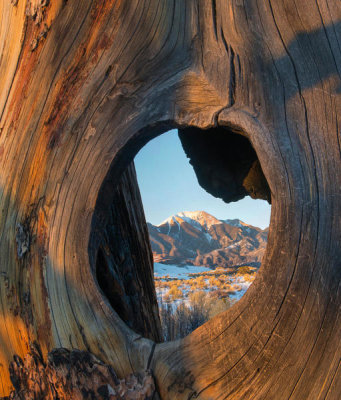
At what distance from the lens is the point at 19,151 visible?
1.84m

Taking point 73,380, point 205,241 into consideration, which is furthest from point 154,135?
point 205,241

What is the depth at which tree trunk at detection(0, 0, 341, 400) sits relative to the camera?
1.13 metres

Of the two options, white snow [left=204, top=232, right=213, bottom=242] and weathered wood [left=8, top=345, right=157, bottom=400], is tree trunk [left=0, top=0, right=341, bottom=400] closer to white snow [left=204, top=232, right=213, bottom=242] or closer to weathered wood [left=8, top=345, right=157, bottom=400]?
weathered wood [left=8, top=345, right=157, bottom=400]

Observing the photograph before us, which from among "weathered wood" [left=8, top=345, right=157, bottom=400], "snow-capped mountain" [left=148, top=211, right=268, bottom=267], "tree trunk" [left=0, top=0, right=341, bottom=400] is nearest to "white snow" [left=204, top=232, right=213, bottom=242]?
"snow-capped mountain" [left=148, top=211, right=268, bottom=267]

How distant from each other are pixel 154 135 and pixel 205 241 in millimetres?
40627

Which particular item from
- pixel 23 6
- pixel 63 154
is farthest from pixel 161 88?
pixel 23 6

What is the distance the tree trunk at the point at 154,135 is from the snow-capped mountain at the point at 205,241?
100 feet

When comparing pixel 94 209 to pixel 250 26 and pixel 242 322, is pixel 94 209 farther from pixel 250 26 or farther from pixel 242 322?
pixel 250 26

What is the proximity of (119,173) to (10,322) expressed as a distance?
987 millimetres

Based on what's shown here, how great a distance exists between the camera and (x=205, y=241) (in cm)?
4162

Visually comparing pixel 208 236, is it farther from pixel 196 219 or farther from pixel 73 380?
pixel 73 380

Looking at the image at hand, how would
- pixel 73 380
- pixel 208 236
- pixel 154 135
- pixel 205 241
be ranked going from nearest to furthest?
pixel 73 380 → pixel 154 135 → pixel 205 241 → pixel 208 236

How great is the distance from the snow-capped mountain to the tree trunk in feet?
100

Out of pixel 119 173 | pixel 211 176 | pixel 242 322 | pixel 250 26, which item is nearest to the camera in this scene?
pixel 242 322
